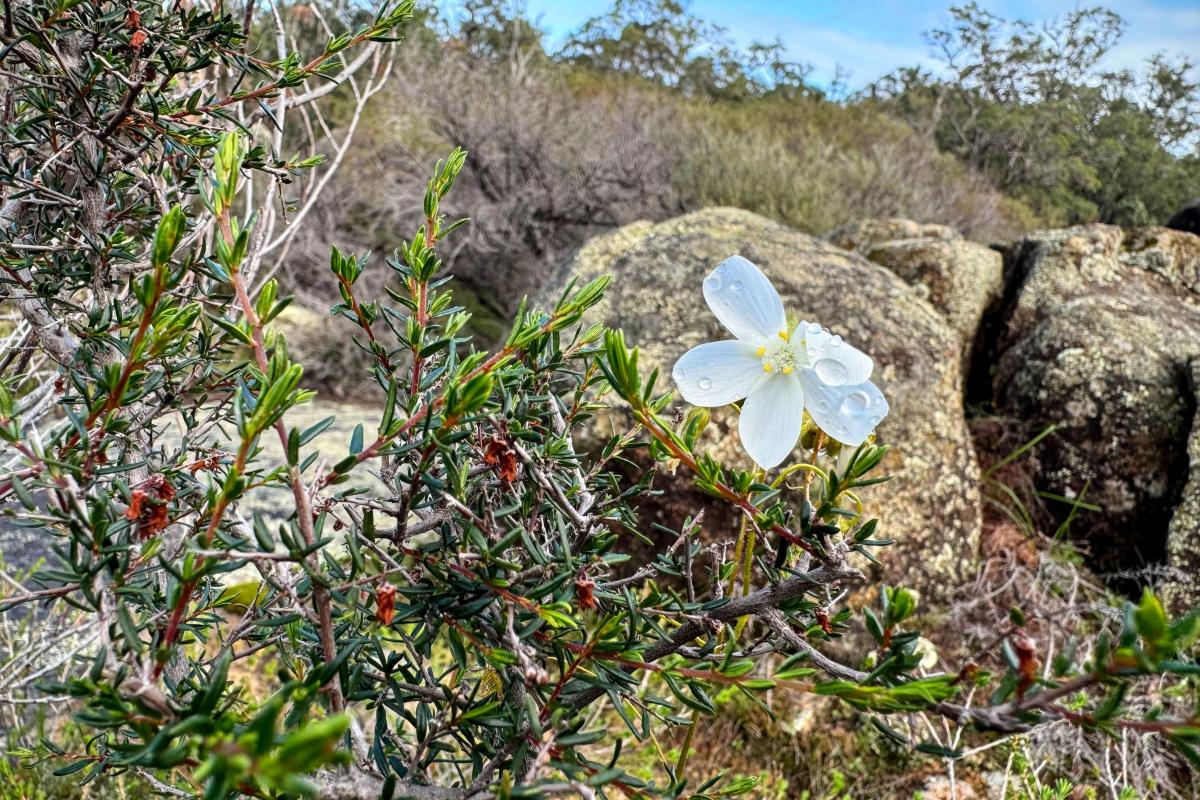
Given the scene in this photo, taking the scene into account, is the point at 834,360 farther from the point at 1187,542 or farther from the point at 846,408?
the point at 1187,542

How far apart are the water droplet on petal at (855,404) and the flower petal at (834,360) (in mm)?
15

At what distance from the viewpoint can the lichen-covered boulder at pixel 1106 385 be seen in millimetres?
3531

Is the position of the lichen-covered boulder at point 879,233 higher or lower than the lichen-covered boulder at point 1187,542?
higher

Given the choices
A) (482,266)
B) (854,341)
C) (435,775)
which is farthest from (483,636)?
(482,266)

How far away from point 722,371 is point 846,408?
160mm

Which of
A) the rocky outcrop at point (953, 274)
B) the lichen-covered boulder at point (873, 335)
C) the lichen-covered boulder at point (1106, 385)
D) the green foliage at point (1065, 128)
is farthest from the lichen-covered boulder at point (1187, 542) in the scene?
the green foliage at point (1065, 128)

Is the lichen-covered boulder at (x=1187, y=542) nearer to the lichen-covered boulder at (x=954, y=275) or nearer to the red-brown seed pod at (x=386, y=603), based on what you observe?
the lichen-covered boulder at (x=954, y=275)

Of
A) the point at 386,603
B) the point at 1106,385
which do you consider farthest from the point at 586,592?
the point at 1106,385

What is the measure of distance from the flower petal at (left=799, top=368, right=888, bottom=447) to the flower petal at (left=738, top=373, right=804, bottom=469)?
0.03m

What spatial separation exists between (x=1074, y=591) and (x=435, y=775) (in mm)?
2566

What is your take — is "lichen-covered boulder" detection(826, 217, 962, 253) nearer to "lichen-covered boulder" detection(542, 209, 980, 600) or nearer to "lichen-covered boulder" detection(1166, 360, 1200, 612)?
"lichen-covered boulder" detection(542, 209, 980, 600)

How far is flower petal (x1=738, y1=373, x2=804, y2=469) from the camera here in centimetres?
83

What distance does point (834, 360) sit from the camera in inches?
31.0

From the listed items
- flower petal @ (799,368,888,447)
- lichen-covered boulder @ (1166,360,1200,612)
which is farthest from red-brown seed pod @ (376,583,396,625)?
lichen-covered boulder @ (1166,360,1200,612)
